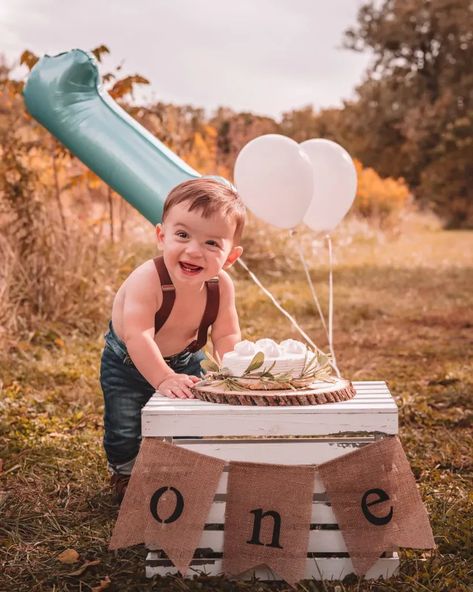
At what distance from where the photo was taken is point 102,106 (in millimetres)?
3918

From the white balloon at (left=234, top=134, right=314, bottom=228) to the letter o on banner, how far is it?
214 centimetres

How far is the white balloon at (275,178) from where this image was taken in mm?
3859

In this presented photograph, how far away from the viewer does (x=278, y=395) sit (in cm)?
208

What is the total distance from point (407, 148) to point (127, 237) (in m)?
22.7

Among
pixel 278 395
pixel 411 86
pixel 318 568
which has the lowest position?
pixel 318 568

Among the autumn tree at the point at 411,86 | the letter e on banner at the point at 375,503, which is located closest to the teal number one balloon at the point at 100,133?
the letter e on banner at the point at 375,503

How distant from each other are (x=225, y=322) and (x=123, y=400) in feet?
1.59

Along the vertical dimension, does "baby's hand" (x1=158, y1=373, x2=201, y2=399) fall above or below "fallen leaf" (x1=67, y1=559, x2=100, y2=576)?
above

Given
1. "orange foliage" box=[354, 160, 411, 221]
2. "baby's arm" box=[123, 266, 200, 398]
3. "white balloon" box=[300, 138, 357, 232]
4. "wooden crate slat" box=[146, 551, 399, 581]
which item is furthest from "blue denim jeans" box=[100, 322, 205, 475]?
"orange foliage" box=[354, 160, 411, 221]

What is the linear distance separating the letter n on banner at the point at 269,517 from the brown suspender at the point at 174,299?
2.27 feet

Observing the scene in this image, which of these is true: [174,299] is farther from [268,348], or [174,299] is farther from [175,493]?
[175,493]

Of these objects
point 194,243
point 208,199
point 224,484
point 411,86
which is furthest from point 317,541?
point 411,86

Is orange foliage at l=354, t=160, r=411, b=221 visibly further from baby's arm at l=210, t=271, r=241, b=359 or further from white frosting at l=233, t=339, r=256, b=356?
white frosting at l=233, t=339, r=256, b=356

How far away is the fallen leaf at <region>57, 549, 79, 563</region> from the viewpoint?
2.26 meters
